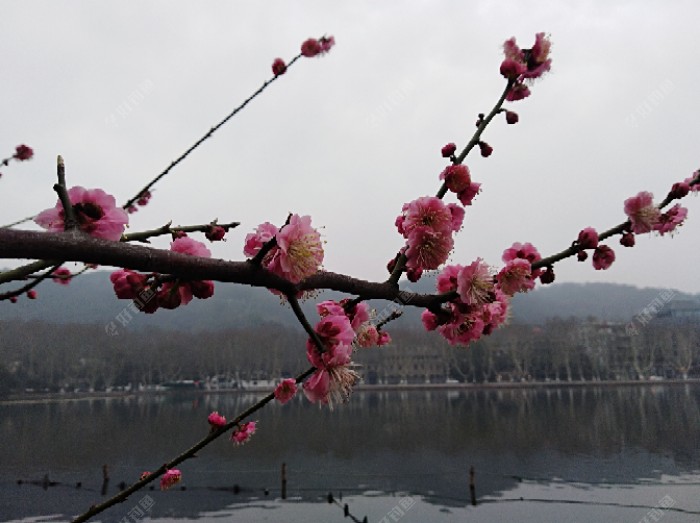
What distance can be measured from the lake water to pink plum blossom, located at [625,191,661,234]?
13.2 m

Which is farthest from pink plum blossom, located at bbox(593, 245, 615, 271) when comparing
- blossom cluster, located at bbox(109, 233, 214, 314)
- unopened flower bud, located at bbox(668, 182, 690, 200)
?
blossom cluster, located at bbox(109, 233, 214, 314)

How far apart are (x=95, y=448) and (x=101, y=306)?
118m

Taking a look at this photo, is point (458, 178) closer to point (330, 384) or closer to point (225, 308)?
point (330, 384)

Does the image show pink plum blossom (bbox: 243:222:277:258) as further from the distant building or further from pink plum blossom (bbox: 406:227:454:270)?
the distant building

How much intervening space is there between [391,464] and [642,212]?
2019 centimetres

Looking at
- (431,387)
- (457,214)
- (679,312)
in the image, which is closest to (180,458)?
(457,214)

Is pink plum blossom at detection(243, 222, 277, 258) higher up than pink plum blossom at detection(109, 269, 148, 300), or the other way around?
pink plum blossom at detection(243, 222, 277, 258)

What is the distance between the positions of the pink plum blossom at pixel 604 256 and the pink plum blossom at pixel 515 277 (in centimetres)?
45

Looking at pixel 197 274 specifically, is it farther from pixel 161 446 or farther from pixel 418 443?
pixel 161 446

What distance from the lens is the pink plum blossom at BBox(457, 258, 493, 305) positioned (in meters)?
1.27

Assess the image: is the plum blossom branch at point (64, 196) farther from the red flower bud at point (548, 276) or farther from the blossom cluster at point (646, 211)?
the blossom cluster at point (646, 211)

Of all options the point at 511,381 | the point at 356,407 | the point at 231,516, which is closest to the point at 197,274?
the point at 231,516

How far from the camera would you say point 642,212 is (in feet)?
5.68

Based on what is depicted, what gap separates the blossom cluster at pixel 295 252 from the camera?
0.91m
